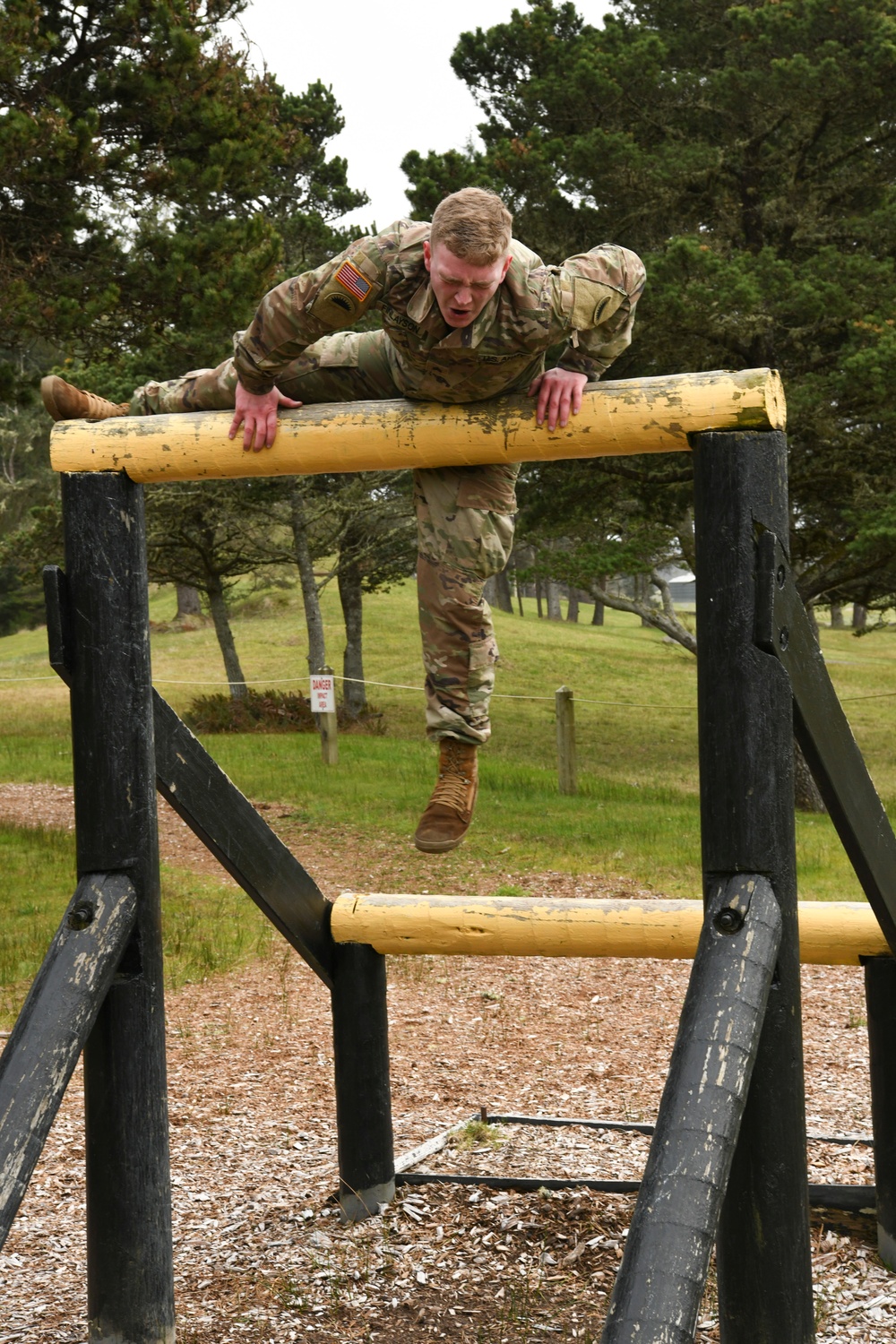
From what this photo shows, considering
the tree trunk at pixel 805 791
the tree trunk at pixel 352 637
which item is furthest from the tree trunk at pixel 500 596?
the tree trunk at pixel 805 791

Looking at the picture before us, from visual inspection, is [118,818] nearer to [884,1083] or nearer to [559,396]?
[559,396]

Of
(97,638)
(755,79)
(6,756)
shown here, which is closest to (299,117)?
(755,79)

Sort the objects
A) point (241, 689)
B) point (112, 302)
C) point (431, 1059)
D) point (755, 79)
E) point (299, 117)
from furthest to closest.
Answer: point (241, 689)
point (299, 117)
point (755, 79)
point (112, 302)
point (431, 1059)

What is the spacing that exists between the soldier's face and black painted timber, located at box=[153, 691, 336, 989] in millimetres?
958

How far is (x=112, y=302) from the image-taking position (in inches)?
317

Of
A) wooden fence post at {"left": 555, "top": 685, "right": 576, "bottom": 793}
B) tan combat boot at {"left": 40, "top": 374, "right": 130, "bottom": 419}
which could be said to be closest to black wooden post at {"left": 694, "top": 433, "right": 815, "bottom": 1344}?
tan combat boot at {"left": 40, "top": 374, "right": 130, "bottom": 419}

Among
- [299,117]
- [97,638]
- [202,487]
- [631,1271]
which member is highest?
[299,117]

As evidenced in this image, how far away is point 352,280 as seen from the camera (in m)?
2.44

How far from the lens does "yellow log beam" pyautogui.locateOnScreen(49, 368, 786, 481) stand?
7.23 feet

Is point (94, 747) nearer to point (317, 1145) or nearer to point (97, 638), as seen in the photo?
point (97, 638)

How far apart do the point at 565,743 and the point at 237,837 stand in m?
8.85

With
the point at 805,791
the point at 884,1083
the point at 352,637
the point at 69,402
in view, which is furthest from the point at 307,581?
the point at 69,402

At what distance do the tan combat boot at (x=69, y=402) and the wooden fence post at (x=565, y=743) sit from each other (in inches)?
338

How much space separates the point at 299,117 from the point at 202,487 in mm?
5014
